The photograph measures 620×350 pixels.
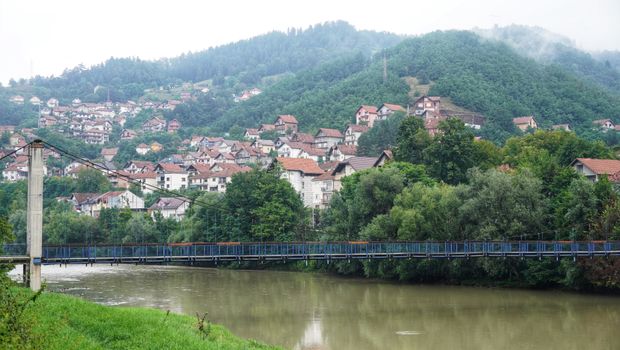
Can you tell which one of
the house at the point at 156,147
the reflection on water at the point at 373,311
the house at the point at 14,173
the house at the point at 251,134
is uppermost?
the house at the point at 251,134

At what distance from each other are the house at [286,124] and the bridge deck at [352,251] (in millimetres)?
73352

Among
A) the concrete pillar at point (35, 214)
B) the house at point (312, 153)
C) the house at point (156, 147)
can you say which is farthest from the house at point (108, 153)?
the concrete pillar at point (35, 214)

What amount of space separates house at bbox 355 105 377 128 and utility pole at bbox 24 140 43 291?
2965 inches

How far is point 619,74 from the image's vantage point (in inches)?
5974

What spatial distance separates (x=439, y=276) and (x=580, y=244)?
9.68 m

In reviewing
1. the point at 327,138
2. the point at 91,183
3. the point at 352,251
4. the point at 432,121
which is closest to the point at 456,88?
the point at 432,121

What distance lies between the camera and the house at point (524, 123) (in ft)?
294

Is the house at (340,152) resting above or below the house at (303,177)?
above

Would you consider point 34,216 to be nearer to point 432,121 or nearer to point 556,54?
point 432,121

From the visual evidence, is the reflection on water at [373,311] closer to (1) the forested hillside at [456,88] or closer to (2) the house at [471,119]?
(2) the house at [471,119]

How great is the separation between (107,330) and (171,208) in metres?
65.7

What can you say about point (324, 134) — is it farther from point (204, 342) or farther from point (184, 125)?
point (204, 342)

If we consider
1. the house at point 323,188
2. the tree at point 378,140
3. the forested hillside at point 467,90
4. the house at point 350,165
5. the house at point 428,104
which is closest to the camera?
A: the house at point 350,165

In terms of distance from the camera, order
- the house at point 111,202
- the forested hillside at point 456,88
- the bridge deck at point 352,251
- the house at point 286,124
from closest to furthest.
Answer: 1. the bridge deck at point 352,251
2. the house at point 111,202
3. the forested hillside at point 456,88
4. the house at point 286,124
